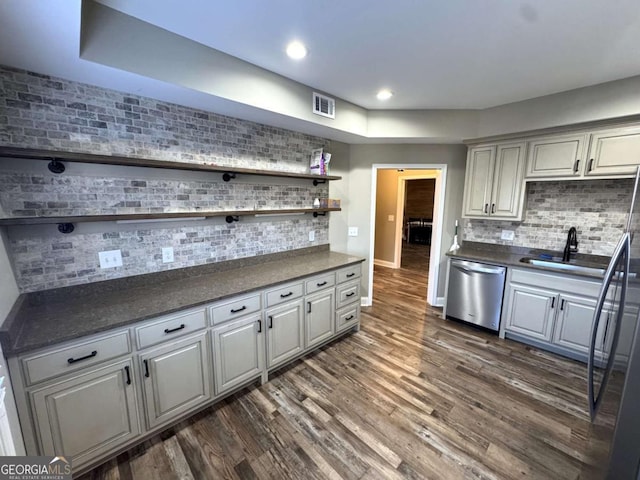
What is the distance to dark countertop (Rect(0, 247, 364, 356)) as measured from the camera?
53.2 inches

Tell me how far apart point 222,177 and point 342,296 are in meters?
1.71

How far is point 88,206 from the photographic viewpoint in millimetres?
1784

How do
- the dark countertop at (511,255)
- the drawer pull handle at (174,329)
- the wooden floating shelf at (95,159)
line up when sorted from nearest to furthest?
the wooden floating shelf at (95,159) → the drawer pull handle at (174,329) → the dark countertop at (511,255)

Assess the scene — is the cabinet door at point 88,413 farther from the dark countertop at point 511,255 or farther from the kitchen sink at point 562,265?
the kitchen sink at point 562,265

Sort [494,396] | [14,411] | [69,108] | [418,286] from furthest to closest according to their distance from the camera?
[418,286], [494,396], [69,108], [14,411]

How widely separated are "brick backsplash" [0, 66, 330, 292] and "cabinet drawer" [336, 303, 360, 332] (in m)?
1.07

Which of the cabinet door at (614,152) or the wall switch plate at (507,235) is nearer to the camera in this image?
the cabinet door at (614,152)

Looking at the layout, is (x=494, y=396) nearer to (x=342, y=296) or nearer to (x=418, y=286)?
(x=342, y=296)

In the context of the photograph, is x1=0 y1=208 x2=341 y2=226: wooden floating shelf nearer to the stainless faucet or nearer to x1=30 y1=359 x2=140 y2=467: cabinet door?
x1=30 y1=359 x2=140 y2=467: cabinet door

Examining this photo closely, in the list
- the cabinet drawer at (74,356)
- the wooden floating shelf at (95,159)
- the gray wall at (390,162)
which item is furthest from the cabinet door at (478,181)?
the cabinet drawer at (74,356)

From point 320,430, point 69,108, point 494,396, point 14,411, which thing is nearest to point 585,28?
point 494,396

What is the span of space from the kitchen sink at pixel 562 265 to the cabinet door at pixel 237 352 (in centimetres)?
289

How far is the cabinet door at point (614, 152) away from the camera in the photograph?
2334mm

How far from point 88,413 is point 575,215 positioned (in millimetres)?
4520
